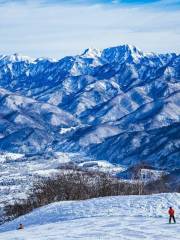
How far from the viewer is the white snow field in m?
57.3

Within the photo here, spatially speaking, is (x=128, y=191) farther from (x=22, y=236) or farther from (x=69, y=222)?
(x=22, y=236)

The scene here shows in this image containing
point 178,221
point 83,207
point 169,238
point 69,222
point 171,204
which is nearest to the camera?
point 169,238

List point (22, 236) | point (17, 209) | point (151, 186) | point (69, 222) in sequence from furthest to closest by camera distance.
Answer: point (151, 186), point (17, 209), point (69, 222), point (22, 236)

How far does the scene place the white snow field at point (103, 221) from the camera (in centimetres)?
5731

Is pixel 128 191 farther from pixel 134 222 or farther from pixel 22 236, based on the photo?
pixel 22 236

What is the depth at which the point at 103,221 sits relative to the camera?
68.7 meters

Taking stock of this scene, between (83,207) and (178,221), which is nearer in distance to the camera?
(178,221)

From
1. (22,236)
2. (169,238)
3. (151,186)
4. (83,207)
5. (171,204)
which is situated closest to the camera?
(169,238)

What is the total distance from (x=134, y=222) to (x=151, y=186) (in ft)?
358

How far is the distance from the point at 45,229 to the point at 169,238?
18055 millimetres

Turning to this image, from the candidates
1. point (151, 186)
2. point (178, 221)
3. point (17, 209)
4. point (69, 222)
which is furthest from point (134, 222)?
point (151, 186)

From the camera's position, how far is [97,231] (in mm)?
60094

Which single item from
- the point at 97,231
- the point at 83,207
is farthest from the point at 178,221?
the point at 83,207

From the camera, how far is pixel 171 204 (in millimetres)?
76500
